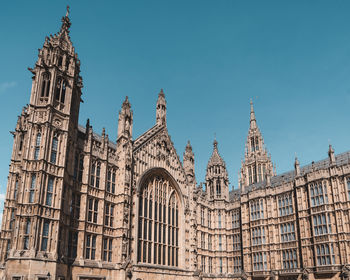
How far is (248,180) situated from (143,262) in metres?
51.6

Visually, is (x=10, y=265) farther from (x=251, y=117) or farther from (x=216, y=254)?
(x=251, y=117)

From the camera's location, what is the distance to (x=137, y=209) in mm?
45094

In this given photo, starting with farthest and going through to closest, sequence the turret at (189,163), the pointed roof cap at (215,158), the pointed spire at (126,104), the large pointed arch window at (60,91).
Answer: the pointed roof cap at (215,158) → the turret at (189,163) → the pointed spire at (126,104) → the large pointed arch window at (60,91)

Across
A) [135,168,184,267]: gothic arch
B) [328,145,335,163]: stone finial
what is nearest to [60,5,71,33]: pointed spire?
[135,168,184,267]: gothic arch

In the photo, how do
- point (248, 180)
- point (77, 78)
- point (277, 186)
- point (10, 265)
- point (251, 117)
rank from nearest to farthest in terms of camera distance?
1. point (10, 265)
2. point (77, 78)
3. point (277, 186)
4. point (248, 180)
5. point (251, 117)

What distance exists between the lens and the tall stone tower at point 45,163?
3159 cm

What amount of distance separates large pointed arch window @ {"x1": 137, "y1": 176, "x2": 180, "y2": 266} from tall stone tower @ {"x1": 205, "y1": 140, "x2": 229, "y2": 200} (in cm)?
1453

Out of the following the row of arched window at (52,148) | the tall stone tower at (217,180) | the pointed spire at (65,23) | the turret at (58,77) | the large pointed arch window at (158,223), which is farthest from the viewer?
the tall stone tower at (217,180)

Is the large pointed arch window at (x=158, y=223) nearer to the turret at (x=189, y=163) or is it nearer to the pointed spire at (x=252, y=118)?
the turret at (x=189, y=163)

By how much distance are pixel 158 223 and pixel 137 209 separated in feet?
16.6

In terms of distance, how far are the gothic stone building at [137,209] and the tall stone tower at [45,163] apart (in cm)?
11

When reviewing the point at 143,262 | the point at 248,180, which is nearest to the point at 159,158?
the point at 143,262

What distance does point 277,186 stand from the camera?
193ft

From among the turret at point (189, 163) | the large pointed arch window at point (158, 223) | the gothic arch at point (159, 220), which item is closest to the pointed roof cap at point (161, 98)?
the turret at point (189, 163)
